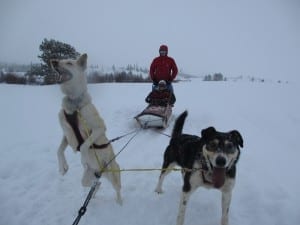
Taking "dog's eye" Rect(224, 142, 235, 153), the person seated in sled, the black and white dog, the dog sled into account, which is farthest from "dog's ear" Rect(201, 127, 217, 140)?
the person seated in sled

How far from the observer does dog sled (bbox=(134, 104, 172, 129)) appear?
651 cm

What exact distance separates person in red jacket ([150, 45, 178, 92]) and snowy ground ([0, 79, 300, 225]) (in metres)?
1.39

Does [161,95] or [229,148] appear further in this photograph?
[161,95]

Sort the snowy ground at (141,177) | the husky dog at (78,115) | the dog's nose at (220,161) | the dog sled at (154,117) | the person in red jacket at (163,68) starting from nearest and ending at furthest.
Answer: the dog's nose at (220,161), the husky dog at (78,115), the snowy ground at (141,177), the dog sled at (154,117), the person in red jacket at (163,68)

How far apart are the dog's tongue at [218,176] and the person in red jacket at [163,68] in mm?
5632

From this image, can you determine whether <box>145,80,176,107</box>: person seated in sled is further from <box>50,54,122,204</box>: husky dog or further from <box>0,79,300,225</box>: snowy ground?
<box>50,54,122,204</box>: husky dog

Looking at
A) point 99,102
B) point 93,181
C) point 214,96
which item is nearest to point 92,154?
point 93,181

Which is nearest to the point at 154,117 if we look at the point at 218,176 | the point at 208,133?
the point at 208,133

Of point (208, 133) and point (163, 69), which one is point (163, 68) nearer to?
point (163, 69)

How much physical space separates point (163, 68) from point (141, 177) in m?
4.65

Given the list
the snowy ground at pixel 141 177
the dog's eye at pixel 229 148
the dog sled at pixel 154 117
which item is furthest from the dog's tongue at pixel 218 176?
the dog sled at pixel 154 117

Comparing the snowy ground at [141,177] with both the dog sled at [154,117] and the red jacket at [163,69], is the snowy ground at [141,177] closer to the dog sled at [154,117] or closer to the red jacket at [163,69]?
the dog sled at [154,117]

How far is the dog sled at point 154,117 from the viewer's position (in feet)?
21.4

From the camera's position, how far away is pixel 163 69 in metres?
8.02
